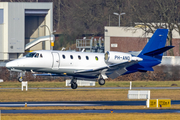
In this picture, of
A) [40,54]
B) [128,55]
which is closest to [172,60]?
[128,55]

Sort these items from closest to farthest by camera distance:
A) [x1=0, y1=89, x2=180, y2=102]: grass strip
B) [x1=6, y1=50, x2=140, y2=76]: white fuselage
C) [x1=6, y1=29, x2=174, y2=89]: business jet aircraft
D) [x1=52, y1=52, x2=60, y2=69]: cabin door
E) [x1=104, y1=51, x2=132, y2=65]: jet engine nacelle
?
[x1=6, y1=50, x2=140, y2=76]: white fuselage → [x1=6, y1=29, x2=174, y2=89]: business jet aircraft → [x1=52, y1=52, x2=60, y2=69]: cabin door → [x1=104, y1=51, x2=132, y2=65]: jet engine nacelle → [x1=0, y1=89, x2=180, y2=102]: grass strip

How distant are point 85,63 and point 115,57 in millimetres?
3392

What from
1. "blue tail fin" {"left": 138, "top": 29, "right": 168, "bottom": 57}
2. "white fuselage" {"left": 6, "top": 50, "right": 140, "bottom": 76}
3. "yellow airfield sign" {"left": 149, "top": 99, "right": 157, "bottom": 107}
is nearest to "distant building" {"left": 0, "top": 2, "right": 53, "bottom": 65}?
"white fuselage" {"left": 6, "top": 50, "right": 140, "bottom": 76}

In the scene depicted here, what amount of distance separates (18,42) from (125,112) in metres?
56.0

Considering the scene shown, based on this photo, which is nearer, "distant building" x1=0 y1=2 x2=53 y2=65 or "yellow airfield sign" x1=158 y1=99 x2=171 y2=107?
"yellow airfield sign" x1=158 y1=99 x2=171 y2=107

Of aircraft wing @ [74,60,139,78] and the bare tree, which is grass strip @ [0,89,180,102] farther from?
the bare tree

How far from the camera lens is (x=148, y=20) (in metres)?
74.6

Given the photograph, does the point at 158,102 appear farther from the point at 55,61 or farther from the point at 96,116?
the point at 55,61

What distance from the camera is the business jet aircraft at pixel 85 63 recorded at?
34719 millimetres

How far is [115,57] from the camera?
36875 millimetres

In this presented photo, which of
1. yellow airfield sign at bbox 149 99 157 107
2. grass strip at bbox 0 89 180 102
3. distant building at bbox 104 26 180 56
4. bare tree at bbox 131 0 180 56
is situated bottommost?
grass strip at bbox 0 89 180 102

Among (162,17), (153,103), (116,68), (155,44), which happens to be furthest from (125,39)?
(153,103)

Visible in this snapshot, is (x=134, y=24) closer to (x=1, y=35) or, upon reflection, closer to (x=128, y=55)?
(x=1, y=35)

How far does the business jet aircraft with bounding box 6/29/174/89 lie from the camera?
3472 centimetres
